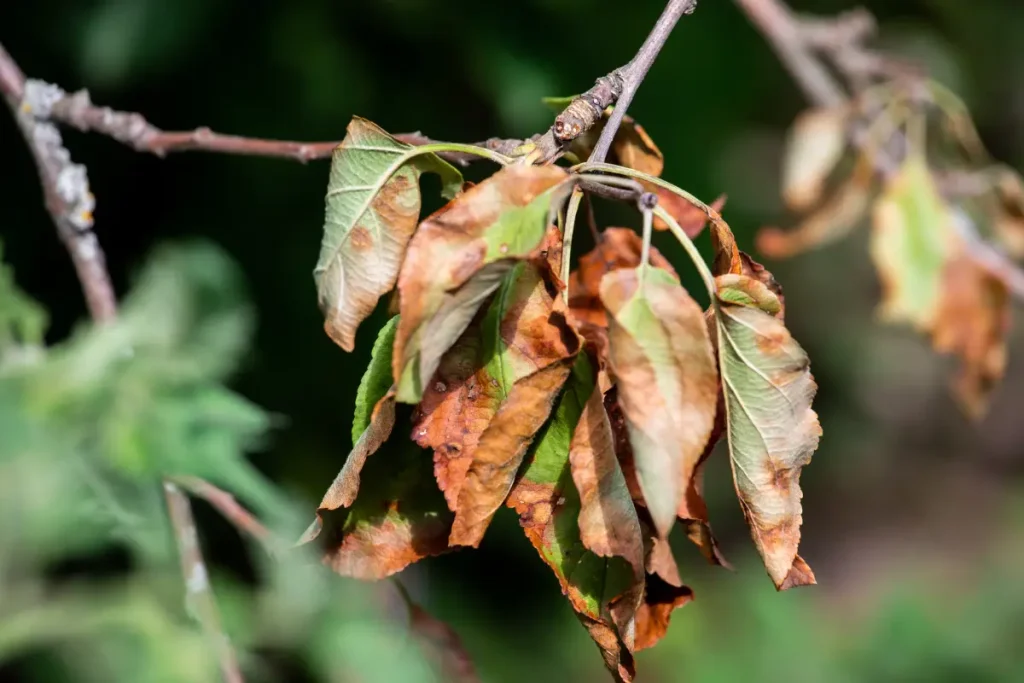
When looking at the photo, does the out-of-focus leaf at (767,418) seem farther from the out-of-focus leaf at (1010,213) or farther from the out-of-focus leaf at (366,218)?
the out-of-focus leaf at (1010,213)

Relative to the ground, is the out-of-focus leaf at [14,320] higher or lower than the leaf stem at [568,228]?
lower

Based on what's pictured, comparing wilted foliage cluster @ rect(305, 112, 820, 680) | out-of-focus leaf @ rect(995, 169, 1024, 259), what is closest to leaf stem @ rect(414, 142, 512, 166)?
wilted foliage cluster @ rect(305, 112, 820, 680)

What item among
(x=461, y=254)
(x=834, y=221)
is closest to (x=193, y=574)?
(x=461, y=254)

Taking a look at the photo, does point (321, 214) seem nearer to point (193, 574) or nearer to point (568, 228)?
point (193, 574)

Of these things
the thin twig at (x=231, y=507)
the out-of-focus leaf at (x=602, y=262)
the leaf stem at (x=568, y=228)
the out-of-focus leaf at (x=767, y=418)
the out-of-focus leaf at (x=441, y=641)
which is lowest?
the out-of-focus leaf at (x=441, y=641)

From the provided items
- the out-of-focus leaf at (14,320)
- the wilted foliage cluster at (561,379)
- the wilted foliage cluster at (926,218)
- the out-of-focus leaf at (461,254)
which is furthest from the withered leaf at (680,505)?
the wilted foliage cluster at (926,218)

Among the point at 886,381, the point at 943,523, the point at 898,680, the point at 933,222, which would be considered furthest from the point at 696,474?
the point at 943,523
